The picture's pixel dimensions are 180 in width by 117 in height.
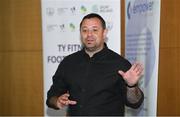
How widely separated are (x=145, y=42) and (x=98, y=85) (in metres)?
0.81

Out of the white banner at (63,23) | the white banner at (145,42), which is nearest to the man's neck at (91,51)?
the white banner at (145,42)

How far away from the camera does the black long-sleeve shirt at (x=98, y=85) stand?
3354 mm

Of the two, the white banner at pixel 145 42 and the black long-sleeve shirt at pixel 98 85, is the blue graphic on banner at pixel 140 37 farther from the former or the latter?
the black long-sleeve shirt at pixel 98 85

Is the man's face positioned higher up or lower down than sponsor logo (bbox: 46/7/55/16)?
lower down

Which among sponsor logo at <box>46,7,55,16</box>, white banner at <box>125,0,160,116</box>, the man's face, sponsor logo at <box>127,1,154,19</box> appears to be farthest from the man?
sponsor logo at <box>46,7,55,16</box>

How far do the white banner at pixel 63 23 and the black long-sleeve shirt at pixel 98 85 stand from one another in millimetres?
892

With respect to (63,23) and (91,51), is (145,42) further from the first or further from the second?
(63,23)

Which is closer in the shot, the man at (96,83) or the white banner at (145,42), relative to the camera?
the man at (96,83)

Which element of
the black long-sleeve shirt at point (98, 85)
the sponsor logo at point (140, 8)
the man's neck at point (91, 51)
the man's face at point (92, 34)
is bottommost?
the black long-sleeve shirt at point (98, 85)

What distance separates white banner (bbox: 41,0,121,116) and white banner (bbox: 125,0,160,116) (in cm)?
19

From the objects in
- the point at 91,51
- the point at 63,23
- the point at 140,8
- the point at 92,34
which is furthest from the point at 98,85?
the point at 63,23

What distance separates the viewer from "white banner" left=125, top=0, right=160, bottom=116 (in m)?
3.62

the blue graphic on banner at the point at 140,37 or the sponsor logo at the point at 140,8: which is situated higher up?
the sponsor logo at the point at 140,8

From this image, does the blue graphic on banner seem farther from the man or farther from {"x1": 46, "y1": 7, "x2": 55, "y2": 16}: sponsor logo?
{"x1": 46, "y1": 7, "x2": 55, "y2": 16}: sponsor logo
